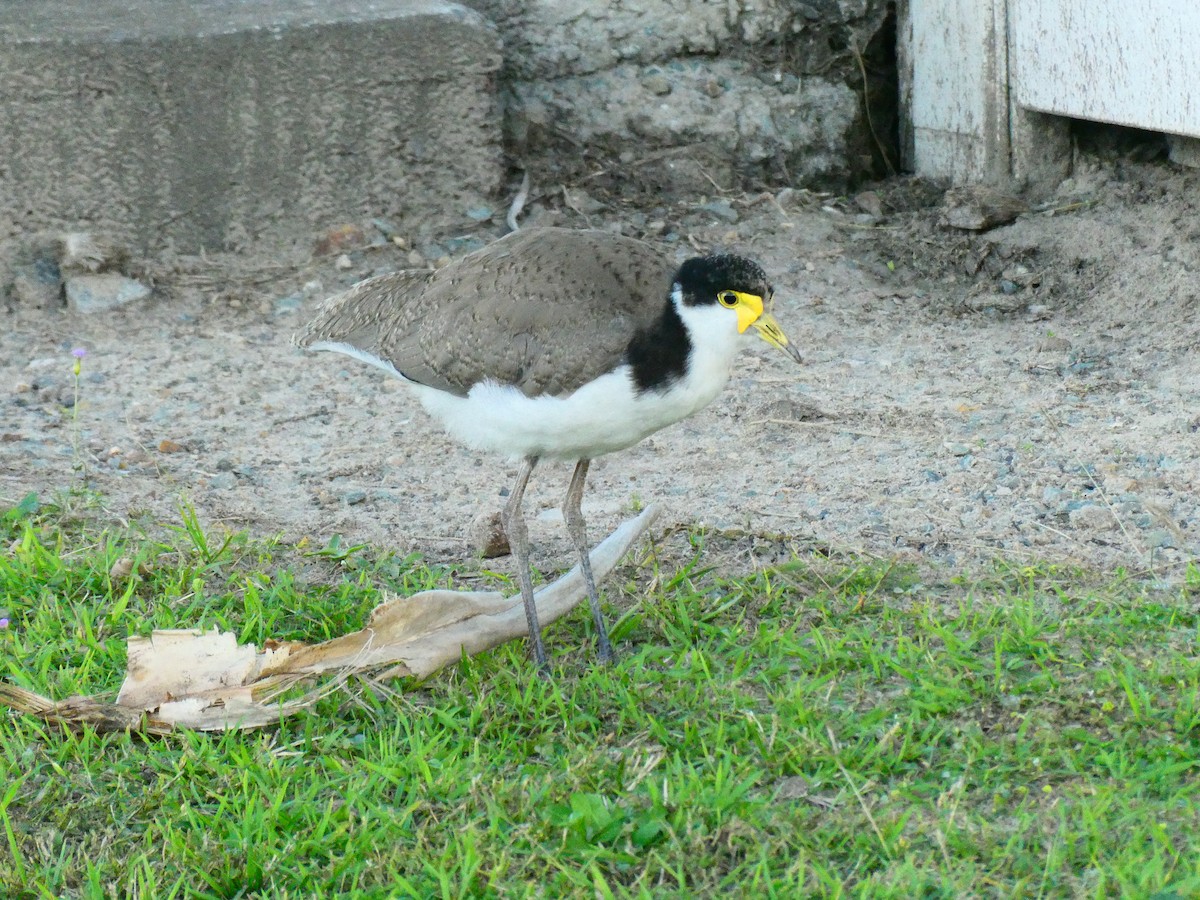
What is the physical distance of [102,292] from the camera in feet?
20.4

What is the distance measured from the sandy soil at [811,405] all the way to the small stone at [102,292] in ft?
0.18

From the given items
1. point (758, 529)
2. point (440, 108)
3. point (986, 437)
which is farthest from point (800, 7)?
point (758, 529)

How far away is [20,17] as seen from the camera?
6051mm

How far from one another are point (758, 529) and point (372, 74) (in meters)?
2.94

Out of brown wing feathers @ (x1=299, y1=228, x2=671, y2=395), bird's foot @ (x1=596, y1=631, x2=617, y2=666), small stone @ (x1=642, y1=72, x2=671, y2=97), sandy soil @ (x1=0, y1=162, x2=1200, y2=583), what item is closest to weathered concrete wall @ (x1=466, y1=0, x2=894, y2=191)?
small stone @ (x1=642, y1=72, x2=671, y2=97)

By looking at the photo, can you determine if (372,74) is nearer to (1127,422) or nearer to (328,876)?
(1127,422)

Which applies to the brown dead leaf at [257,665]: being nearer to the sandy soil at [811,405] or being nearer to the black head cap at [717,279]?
the sandy soil at [811,405]

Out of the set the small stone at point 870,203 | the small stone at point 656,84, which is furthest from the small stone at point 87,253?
the small stone at point 870,203

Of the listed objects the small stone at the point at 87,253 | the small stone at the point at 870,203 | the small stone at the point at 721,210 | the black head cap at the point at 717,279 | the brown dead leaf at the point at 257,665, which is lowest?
the brown dead leaf at the point at 257,665

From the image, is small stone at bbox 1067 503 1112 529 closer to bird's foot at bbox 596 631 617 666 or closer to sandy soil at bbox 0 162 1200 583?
sandy soil at bbox 0 162 1200 583

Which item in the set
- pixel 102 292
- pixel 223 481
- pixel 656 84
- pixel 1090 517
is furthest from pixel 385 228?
pixel 1090 517

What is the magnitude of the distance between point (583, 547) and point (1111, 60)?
3433 mm

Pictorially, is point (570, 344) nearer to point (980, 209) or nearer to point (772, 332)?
point (772, 332)

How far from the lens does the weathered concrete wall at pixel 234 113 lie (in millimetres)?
5996
